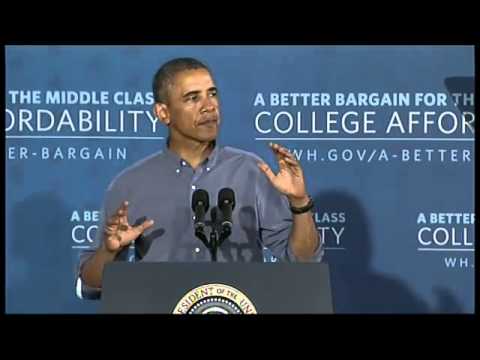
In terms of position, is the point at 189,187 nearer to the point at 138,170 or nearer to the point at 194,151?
the point at 194,151

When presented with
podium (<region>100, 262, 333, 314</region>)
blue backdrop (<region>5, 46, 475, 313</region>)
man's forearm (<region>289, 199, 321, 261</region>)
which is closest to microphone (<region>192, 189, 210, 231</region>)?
podium (<region>100, 262, 333, 314</region>)

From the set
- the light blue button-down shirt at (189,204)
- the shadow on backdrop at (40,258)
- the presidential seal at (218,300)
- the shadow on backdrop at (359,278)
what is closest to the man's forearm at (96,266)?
the light blue button-down shirt at (189,204)

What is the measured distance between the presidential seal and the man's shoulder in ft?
6.08

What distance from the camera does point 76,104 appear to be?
6.33m

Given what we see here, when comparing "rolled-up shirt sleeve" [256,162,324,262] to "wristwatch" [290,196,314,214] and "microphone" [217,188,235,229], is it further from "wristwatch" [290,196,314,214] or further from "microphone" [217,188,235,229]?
"microphone" [217,188,235,229]

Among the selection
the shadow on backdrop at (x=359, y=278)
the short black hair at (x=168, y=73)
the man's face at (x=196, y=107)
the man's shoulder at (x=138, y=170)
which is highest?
the short black hair at (x=168, y=73)

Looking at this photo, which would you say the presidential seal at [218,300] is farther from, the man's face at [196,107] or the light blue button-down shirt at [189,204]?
the man's face at [196,107]

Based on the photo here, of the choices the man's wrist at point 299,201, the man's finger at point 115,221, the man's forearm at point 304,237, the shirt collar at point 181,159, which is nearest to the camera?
the man's finger at point 115,221

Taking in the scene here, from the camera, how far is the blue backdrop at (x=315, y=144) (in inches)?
249

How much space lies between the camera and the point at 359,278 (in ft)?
20.8

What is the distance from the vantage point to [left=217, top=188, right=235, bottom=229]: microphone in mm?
4352

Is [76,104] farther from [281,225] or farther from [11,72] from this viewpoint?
[281,225]

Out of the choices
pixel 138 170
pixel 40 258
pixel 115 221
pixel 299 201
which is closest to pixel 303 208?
pixel 299 201

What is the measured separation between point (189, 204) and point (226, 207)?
4.92 ft
